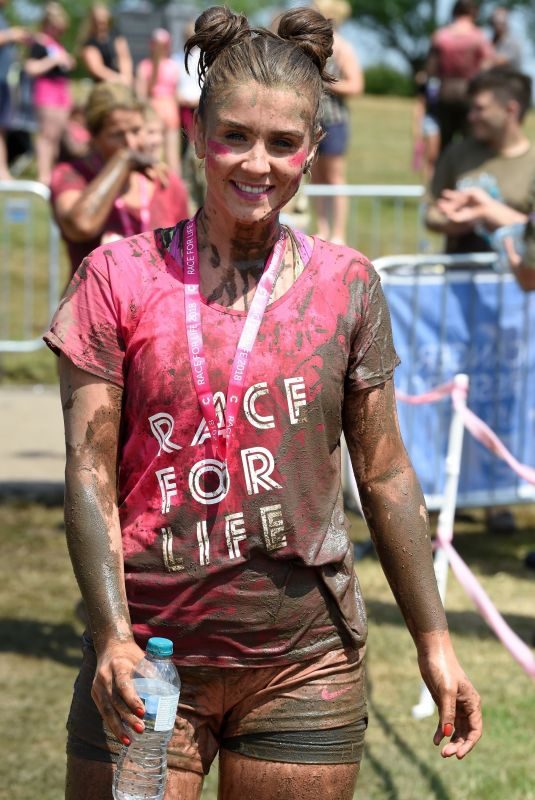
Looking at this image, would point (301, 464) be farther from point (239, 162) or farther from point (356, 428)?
point (239, 162)

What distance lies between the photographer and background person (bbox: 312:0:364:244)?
11.0m

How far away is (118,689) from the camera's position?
2412 mm

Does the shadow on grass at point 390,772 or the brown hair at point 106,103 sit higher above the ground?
the brown hair at point 106,103

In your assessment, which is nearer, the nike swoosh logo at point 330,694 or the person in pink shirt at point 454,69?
the nike swoosh logo at point 330,694

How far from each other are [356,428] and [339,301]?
0.91ft

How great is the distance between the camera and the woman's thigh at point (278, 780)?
2.70 metres

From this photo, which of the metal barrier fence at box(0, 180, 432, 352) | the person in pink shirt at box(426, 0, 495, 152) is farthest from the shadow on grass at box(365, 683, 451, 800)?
the person in pink shirt at box(426, 0, 495, 152)

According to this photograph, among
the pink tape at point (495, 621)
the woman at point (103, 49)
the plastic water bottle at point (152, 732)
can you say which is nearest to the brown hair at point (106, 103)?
the pink tape at point (495, 621)

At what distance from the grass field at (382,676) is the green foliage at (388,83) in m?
52.7

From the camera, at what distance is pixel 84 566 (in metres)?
2.60

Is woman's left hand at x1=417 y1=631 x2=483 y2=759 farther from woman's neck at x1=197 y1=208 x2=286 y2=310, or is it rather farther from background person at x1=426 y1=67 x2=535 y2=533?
background person at x1=426 y1=67 x2=535 y2=533

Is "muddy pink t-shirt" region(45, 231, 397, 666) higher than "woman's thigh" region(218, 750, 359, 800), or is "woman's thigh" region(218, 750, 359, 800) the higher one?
"muddy pink t-shirt" region(45, 231, 397, 666)

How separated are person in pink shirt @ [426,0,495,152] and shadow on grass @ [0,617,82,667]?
9.25 metres

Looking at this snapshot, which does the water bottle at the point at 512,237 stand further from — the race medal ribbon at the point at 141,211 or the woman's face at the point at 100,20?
the woman's face at the point at 100,20
